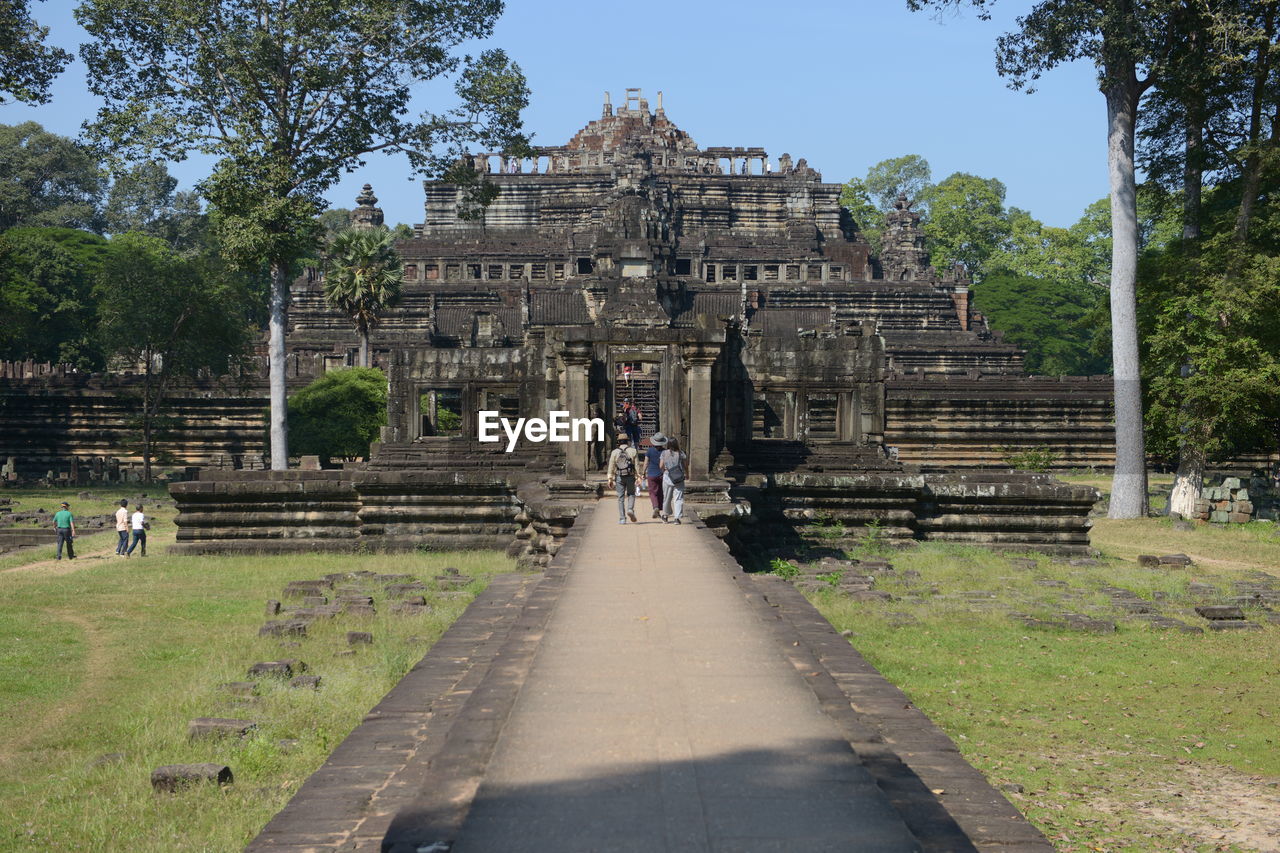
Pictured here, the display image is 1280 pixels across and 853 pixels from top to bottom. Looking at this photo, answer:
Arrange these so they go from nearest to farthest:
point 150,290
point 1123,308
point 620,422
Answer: point 620,422
point 1123,308
point 150,290

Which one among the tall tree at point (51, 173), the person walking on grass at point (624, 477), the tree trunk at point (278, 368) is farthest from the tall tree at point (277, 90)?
the tall tree at point (51, 173)

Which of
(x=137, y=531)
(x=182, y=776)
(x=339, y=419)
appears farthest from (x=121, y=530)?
(x=339, y=419)

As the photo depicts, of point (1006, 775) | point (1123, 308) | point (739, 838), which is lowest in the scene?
point (1006, 775)

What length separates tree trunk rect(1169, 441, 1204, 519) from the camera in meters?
28.5

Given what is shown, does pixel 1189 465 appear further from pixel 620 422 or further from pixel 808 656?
pixel 808 656

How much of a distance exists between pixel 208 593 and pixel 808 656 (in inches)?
460

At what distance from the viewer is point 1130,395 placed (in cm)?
2794

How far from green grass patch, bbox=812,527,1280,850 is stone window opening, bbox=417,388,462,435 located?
1535 centimetres

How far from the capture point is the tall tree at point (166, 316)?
4000 cm

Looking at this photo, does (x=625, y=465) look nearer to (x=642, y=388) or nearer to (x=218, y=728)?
(x=218, y=728)

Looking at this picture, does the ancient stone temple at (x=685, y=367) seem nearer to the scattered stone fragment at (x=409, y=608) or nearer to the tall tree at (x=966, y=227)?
the scattered stone fragment at (x=409, y=608)

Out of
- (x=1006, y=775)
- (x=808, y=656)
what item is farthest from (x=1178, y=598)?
(x=808, y=656)

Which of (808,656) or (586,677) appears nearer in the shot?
(586,677)

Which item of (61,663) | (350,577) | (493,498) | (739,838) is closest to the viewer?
(739,838)
